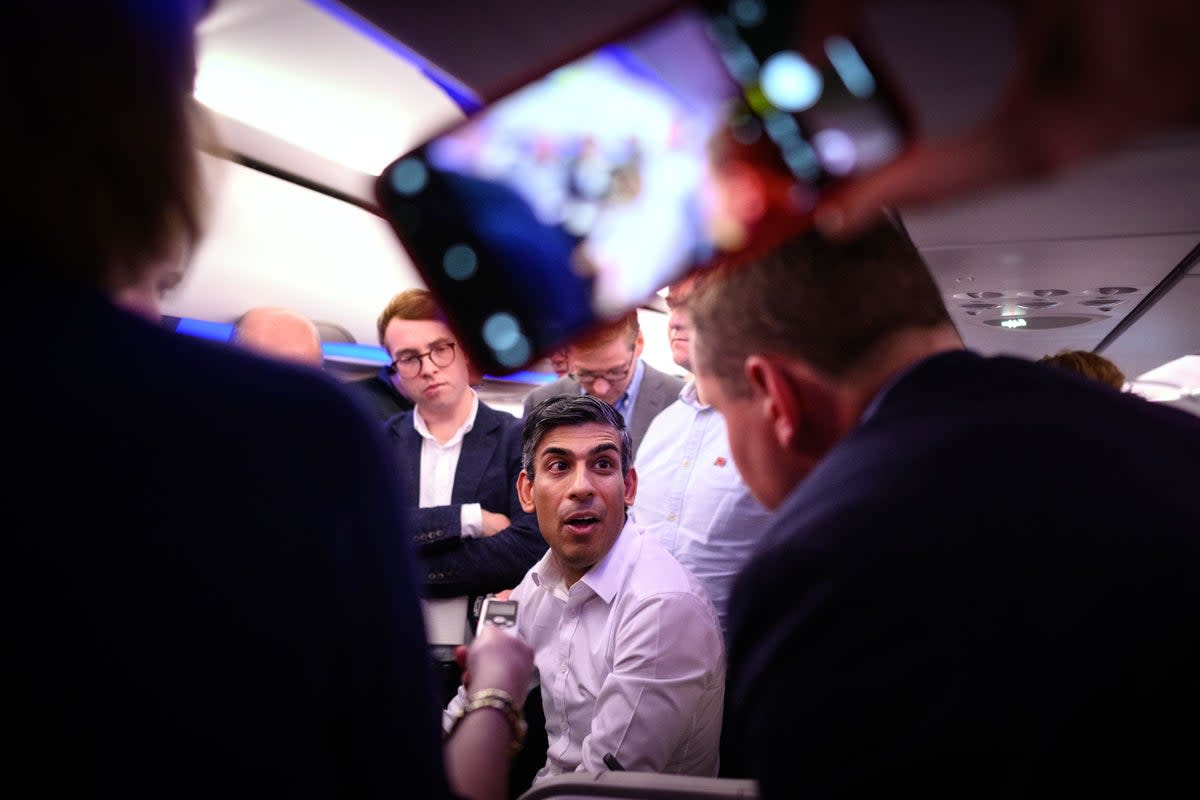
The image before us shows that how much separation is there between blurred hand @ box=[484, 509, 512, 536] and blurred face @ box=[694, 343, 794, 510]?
1415 mm

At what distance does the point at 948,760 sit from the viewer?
80 centimetres

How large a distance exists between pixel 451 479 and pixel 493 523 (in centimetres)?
30

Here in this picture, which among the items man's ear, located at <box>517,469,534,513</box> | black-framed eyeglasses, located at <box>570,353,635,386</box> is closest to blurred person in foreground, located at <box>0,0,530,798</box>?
man's ear, located at <box>517,469,534,513</box>

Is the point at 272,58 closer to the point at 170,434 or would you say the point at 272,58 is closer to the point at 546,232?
the point at 546,232

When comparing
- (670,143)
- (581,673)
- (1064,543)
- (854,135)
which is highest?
(670,143)

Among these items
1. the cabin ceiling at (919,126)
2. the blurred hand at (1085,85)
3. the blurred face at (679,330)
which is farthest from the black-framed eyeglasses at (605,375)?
the blurred hand at (1085,85)

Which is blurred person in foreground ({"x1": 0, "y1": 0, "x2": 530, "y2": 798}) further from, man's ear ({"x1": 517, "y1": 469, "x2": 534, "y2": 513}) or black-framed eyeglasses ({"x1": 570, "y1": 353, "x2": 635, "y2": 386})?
black-framed eyeglasses ({"x1": 570, "y1": 353, "x2": 635, "y2": 386})

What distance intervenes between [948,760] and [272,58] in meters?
3.25

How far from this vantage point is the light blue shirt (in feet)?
7.88

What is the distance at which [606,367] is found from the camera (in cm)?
330

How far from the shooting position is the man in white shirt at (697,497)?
240 centimetres

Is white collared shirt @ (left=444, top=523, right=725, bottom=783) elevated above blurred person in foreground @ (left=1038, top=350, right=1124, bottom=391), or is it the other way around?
blurred person in foreground @ (left=1038, top=350, right=1124, bottom=391)

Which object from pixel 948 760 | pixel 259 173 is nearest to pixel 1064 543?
pixel 948 760

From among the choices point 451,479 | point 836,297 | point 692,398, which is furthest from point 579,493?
point 836,297
